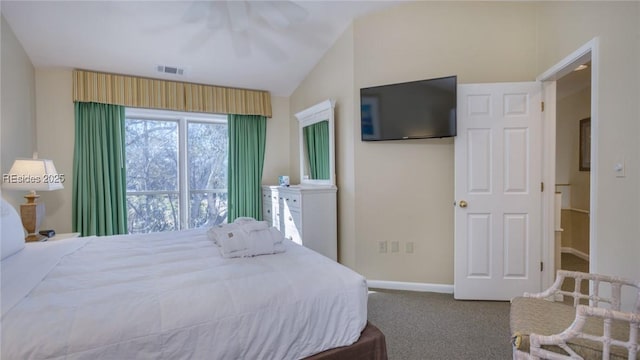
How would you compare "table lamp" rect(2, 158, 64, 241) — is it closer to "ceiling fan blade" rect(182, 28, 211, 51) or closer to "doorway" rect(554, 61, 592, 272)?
"ceiling fan blade" rect(182, 28, 211, 51)

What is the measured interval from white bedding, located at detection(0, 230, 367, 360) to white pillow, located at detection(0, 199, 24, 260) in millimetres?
77

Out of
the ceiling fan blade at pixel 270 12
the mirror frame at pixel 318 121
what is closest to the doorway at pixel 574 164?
the mirror frame at pixel 318 121

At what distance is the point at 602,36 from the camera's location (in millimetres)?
2012

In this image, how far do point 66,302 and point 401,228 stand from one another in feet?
8.72

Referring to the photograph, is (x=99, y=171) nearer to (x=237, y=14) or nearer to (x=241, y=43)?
(x=241, y=43)

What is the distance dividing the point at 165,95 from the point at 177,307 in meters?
3.42

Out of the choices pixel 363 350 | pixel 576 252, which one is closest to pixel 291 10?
pixel 363 350

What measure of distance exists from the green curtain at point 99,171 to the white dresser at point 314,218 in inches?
76.8

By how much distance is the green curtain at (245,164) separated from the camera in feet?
14.1

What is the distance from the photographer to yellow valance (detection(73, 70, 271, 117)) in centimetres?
354

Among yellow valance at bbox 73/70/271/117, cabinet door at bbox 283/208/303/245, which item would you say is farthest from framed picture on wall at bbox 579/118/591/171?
yellow valance at bbox 73/70/271/117

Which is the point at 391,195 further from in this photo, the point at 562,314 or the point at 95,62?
the point at 95,62

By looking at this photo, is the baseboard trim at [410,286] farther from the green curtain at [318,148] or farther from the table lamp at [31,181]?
the table lamp at [31,181]

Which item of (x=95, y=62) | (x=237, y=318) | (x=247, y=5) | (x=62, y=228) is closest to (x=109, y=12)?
(x=95, y=62)
